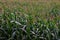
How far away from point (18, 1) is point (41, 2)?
0.80m

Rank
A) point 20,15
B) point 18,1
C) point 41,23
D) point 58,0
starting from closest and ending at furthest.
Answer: point 41,23 → point 20,15 → point 18,1 → point 58,0

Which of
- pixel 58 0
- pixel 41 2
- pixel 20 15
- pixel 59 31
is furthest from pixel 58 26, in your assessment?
pixel 58 0

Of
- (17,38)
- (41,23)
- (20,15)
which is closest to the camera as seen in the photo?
(17,38)

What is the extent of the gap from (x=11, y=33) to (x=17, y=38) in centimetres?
13

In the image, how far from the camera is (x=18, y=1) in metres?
7.75

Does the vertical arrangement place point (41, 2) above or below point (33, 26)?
below

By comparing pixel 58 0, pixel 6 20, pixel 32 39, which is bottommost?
pixel 58 0

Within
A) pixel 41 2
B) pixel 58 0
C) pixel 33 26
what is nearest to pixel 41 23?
pixel 33 26

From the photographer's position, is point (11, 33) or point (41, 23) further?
point (41, 23)

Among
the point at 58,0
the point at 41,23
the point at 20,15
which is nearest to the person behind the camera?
the point at 41,23

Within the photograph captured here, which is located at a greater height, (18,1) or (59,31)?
(59,31)

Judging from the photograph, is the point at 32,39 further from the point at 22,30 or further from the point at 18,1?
the point at 18,1

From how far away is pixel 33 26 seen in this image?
3.92 meters

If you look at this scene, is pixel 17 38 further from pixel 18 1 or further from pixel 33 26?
pixel 18 1
